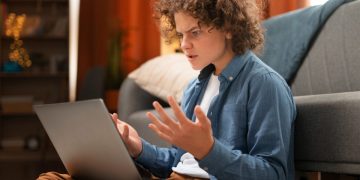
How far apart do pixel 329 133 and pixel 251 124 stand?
0.18m

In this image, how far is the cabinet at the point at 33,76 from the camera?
14.4 feet

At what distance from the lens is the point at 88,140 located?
3.90 feet

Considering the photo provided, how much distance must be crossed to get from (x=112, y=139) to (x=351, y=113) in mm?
492

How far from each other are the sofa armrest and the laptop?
0.40m

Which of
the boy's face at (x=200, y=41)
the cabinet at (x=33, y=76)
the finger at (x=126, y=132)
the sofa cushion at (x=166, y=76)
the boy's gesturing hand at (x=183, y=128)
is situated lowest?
the cabinet at (x=33, y=76)

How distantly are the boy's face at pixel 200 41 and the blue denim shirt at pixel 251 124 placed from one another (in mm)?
48

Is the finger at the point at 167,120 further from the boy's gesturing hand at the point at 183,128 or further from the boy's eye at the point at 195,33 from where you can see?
the boy's eye at the point at 195,33

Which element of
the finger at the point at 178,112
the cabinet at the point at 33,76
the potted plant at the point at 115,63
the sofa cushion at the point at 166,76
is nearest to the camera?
the finger at the point at 178,112

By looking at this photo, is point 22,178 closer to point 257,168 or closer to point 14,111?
point 14,111

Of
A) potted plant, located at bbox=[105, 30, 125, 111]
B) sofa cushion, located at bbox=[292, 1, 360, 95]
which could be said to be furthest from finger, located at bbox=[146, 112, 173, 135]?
potted plant, located at bbox=[105, 30, 125, 111]

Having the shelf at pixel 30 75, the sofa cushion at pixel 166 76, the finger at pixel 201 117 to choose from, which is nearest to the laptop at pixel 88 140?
the finger at pixel 201 117

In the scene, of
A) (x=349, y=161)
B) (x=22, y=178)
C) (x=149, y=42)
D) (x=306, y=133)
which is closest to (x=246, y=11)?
(x=306, y=133)

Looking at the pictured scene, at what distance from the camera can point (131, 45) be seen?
13.5 feet

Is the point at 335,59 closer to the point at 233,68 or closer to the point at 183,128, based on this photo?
the point at 233,68
